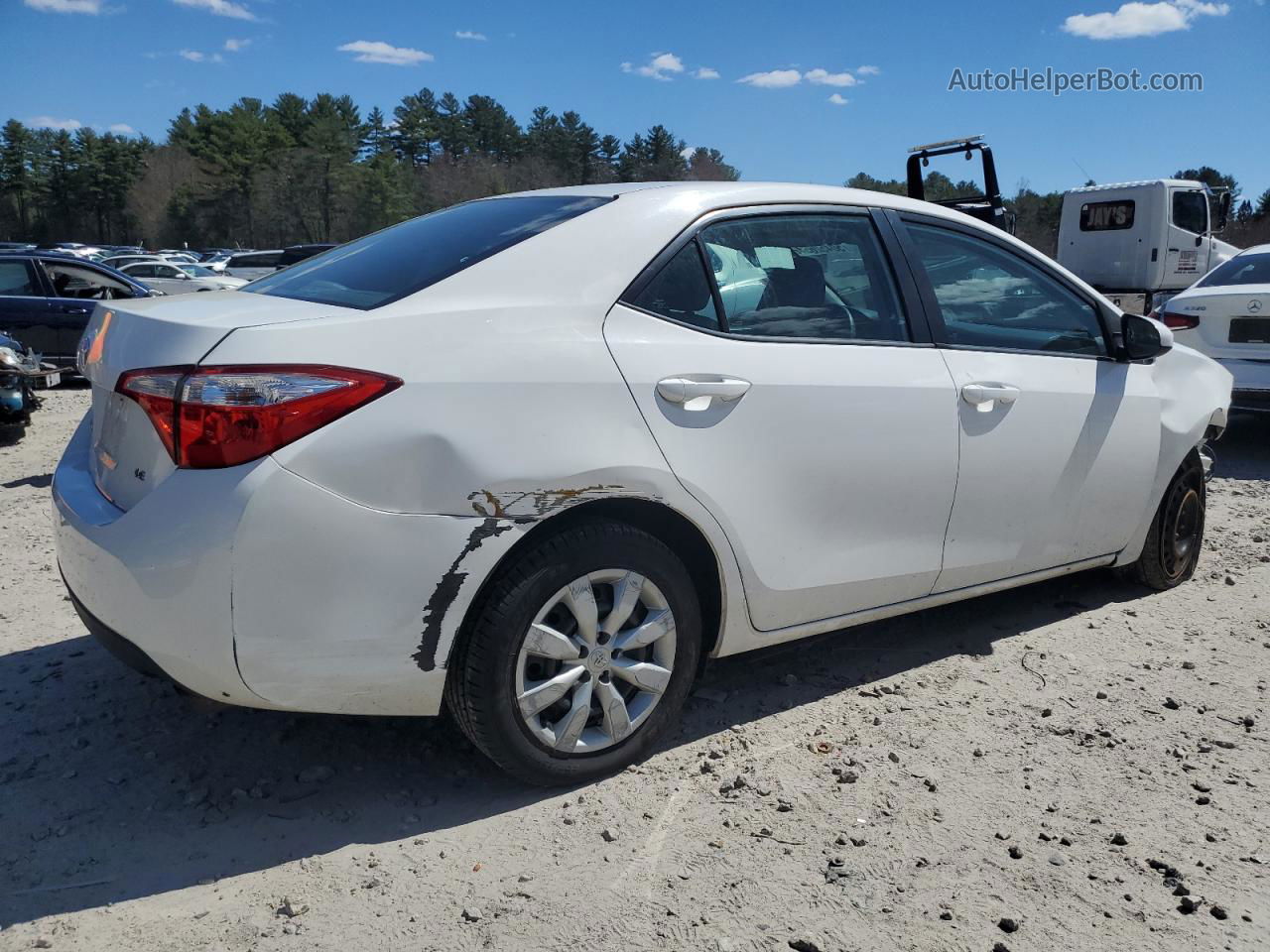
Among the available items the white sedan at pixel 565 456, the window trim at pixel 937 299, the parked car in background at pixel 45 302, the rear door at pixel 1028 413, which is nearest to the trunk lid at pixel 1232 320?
the rear door at pixel 1028 413

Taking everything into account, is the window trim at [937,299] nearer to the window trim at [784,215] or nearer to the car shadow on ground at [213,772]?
the window trim at [784,215]

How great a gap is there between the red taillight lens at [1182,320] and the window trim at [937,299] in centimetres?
496

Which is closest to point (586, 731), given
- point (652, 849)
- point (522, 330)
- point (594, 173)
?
point (652, 849)

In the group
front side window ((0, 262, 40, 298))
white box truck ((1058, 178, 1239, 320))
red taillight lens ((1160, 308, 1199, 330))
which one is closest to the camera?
red taillight lens ((1160, 308, 1199, 330))

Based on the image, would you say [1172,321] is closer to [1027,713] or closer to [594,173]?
[1027,713]

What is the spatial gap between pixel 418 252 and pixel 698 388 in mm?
960

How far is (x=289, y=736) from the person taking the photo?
3.27 meters

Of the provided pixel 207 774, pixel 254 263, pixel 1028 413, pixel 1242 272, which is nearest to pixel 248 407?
pixel 207 774

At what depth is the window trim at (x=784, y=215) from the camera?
304cm

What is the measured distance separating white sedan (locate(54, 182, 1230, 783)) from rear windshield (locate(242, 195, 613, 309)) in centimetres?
2

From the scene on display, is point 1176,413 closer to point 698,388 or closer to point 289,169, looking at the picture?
point 698,388

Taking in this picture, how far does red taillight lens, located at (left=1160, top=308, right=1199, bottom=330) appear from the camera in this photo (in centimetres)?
848

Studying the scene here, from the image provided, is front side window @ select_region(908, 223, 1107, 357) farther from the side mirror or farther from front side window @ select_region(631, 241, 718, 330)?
front side window @ select_region(631, 241, 718, 330)

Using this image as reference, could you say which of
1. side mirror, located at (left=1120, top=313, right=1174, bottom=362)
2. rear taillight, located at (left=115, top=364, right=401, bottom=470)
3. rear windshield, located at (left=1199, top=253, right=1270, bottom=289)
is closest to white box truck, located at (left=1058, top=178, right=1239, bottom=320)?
rear windshield, located at (left=1199, top=253, right=1270, bottom=289)
